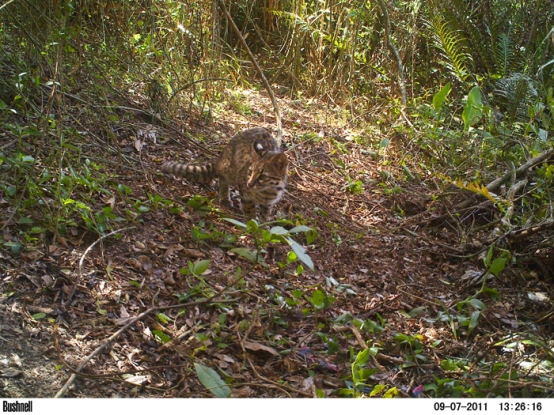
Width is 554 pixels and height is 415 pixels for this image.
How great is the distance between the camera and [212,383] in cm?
326

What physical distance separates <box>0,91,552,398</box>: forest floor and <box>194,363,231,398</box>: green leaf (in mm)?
222

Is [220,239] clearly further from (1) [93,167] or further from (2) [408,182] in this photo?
(2) [408,182]

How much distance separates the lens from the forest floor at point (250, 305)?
356cm

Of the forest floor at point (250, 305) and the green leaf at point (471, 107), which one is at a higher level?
the green leaf at point (471, 107)

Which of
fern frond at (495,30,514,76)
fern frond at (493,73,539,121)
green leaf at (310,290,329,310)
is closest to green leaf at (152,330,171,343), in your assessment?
green leaf at (310,290,329,310)

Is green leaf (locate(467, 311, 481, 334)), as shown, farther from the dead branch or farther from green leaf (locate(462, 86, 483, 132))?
green leaf (locate(462, 86, 483, 132))

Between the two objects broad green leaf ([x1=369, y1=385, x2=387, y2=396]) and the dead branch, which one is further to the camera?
the dead branch

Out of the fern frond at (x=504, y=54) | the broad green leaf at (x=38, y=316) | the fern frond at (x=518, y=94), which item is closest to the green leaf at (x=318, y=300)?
the broad green leaf at (x=38, y=316)

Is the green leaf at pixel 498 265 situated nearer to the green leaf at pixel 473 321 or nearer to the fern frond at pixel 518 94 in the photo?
the green leaf at pixel 473 321

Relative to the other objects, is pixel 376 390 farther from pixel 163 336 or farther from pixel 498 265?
pixel 498 265

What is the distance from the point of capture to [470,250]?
5.66m

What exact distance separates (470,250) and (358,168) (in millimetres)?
2711

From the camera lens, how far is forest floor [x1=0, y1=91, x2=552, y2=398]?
3.56 meters

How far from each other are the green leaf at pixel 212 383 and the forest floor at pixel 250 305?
22 centimetres
